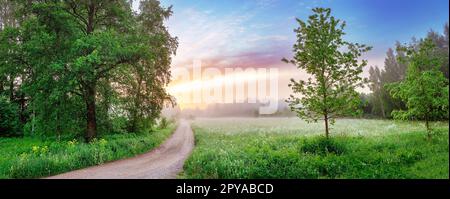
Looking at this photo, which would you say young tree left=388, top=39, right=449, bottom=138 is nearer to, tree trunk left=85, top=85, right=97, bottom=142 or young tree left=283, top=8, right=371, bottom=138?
young tree left=283, top=8, right=371, bottom=138

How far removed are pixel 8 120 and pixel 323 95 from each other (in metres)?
23.4

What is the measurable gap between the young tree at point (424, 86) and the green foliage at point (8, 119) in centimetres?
2549

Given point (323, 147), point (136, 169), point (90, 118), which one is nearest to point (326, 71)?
point (323, 147)

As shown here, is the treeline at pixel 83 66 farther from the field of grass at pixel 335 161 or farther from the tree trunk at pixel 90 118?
the field of grass at pixel 335 161

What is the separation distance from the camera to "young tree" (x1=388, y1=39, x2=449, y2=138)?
11.7 metres

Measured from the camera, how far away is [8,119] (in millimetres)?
22938

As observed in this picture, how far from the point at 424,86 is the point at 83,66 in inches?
578

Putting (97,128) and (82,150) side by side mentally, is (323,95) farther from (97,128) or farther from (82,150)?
(97,128)

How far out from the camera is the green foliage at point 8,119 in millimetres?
22609

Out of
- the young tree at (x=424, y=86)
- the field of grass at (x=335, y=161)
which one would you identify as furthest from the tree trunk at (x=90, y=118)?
the young tree at (x=424, y=86)

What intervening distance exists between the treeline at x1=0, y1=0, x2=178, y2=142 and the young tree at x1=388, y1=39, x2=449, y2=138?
Answer: 12694 mm

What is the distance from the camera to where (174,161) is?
13.1 m

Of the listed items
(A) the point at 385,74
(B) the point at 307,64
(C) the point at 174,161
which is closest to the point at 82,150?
(C) the point at 174,161
